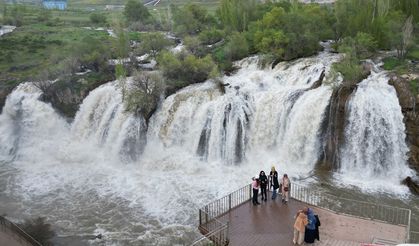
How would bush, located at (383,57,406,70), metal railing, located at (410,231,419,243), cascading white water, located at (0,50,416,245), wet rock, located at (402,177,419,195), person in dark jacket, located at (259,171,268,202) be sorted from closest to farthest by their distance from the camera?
1. metal railing, located at (410,231,419,243)
2. person in dark jacket, located at (259,171,268,202)
3. wet rock, located at (402,177,419,195)
4. cascading white water, located at (0,50,416,245)
5. bush, located at (383,57,406,70)

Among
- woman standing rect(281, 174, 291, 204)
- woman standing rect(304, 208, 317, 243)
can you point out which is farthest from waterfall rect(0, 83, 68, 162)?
woman standing rect(304, 208, 317, 243)

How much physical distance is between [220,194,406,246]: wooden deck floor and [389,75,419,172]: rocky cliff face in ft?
32.5

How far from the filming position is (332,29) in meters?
44.4

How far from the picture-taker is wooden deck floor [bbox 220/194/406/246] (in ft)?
60.0

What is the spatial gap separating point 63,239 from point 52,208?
3.88m

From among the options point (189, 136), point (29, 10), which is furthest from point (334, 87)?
point (29, 10)

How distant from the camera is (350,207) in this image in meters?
24.5

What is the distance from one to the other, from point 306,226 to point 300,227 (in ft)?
0.81

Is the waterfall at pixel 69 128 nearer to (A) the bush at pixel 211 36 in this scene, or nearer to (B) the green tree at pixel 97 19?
(A) the bush at pixel 211 36

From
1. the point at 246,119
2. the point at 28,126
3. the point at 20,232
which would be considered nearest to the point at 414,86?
the point at 246,119

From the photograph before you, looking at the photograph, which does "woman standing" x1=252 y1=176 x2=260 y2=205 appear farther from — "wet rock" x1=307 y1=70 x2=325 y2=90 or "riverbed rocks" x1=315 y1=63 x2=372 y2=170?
"wet rock" x1=307 y1=70 x2=325 y2=90

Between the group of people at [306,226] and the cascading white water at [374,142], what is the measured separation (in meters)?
10.9


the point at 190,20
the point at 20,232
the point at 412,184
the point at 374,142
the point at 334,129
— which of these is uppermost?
the point at 190,20

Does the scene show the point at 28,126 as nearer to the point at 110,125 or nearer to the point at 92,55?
the point at 110,125
